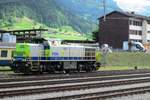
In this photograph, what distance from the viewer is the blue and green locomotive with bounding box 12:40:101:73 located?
3522 centimetres

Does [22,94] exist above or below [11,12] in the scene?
below

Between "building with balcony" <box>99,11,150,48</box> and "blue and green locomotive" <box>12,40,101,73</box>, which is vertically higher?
"building with balcony" <box>99,11,150,48</box>

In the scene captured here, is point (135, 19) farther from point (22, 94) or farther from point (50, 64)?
point (22, 94)

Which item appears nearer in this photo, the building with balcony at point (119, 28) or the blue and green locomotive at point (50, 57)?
the blue and green locomotive at point (50, 57)

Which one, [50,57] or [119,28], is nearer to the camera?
[50,57]

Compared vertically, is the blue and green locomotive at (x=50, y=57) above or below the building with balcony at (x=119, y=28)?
below

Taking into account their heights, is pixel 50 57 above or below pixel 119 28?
below

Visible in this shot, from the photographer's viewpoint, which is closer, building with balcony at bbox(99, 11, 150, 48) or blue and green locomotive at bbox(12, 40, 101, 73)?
blue and green locomotive at bbox(12, 40, 101, 73)

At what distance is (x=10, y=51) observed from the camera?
42.2 m

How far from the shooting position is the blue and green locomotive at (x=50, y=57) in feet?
116

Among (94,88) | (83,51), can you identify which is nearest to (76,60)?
(83,51)

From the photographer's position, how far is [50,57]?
36500 mm

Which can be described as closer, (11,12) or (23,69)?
(23,69)

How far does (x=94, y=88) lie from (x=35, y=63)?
12.7 m
